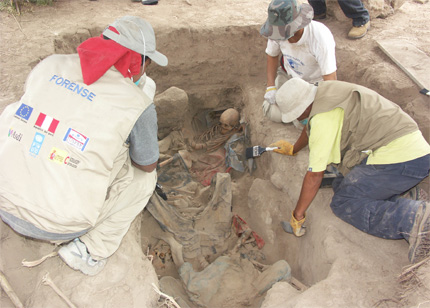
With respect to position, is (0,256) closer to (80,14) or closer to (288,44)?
(288,44)

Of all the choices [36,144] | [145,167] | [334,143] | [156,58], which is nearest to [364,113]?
[334,143]

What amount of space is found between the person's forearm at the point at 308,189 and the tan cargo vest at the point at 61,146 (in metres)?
1.51

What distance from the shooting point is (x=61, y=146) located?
75.4 inches

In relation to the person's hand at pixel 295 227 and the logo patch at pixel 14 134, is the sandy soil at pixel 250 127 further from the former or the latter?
the logo patch at pixel 14 134

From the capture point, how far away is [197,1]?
5.25 m

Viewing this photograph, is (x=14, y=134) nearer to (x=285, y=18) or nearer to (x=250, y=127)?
(x=285, y=18)

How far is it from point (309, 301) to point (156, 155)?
5.02ft

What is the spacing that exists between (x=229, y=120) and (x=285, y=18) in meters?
1.81

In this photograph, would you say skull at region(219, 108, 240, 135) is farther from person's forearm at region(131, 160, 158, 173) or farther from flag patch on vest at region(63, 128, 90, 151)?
flag patch on vest at region(63, 128, 90, 151)

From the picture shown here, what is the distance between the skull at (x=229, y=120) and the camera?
466 centimetres

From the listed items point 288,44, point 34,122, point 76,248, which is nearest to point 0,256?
point 76,248

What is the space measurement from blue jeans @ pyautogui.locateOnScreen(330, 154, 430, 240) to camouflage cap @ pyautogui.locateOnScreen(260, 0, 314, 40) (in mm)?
1501

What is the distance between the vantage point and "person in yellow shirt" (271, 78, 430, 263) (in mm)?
2463

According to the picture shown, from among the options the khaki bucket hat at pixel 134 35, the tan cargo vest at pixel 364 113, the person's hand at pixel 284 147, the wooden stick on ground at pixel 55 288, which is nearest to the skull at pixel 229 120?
the person's hand at pixel 284 147
